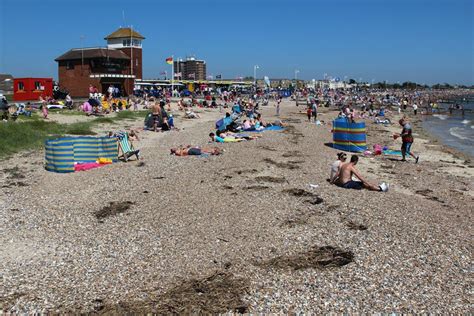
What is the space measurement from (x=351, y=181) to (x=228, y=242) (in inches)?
195

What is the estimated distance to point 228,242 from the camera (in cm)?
801

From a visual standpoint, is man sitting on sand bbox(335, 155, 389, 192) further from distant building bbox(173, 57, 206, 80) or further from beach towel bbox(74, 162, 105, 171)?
distant building bbox(173, 57, 206, 80)

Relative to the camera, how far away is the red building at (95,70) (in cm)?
4788

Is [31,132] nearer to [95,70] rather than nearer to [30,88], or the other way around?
[30,88]

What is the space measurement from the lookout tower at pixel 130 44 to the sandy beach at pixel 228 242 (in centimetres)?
4219

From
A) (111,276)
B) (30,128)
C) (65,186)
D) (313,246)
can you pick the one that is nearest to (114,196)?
(65,186)

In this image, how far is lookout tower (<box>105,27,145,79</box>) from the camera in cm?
5406

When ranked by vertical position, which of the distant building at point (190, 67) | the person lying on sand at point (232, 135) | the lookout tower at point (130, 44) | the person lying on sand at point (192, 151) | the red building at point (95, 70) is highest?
the distant building at point (190, 67)

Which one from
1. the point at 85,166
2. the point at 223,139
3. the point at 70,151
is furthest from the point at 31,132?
the point at 223,139

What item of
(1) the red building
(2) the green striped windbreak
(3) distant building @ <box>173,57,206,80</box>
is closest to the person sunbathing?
(2) the green striped windbreak

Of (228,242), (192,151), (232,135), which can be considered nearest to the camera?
(228,242)

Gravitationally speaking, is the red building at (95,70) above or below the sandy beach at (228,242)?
above

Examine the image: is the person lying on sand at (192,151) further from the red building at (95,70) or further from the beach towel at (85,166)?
the red building at (95,70)

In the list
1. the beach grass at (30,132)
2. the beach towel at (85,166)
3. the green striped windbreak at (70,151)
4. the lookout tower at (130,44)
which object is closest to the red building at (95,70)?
the lookout tower at (130,44)
